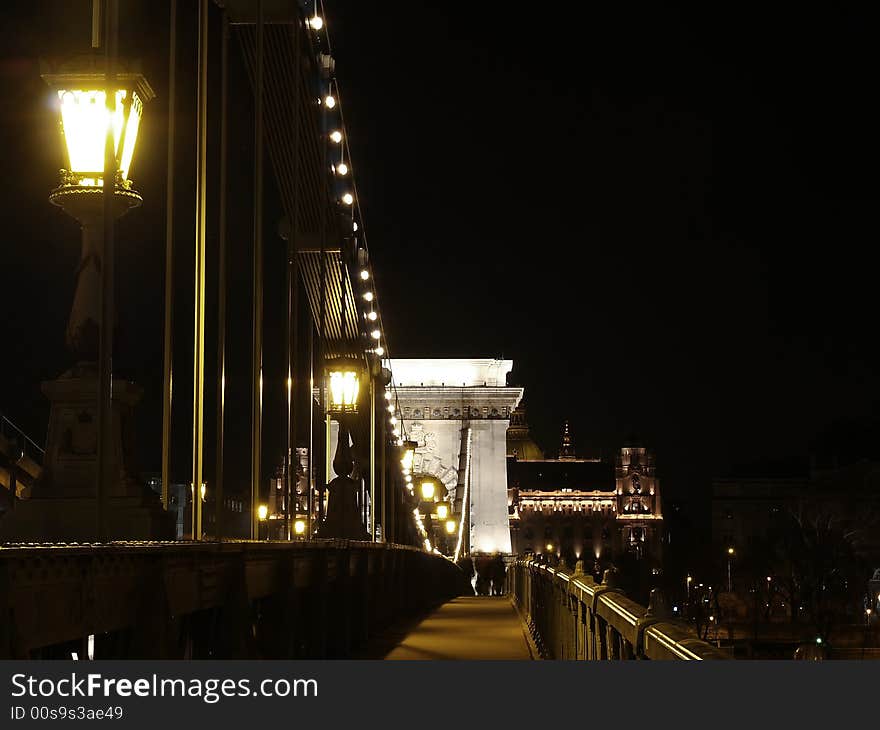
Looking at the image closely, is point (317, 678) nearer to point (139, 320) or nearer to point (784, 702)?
point (784, 702)

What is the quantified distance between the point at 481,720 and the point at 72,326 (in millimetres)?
3568

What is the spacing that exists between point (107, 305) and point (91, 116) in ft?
3.05

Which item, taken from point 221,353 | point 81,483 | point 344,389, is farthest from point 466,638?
point 81,483

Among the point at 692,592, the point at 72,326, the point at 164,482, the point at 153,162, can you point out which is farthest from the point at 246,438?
the point at 692,592

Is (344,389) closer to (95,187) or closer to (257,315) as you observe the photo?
(257,315)

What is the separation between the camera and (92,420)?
23.6 ft

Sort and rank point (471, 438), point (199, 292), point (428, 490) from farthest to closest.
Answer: point (471, 438)
point (428, 490)
point (199, 292)

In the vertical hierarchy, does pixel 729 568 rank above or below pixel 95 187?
below

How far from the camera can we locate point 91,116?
7.40m

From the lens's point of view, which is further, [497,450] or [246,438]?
[497,450]

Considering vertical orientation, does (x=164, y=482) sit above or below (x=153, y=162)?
below

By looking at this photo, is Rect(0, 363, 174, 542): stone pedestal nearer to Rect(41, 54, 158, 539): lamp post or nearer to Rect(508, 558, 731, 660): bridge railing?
Rect(41, 54, 158, 539): lamp post

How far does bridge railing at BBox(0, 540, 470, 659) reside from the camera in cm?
444

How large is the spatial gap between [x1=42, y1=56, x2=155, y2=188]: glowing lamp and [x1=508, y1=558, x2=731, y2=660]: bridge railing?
113 inches
